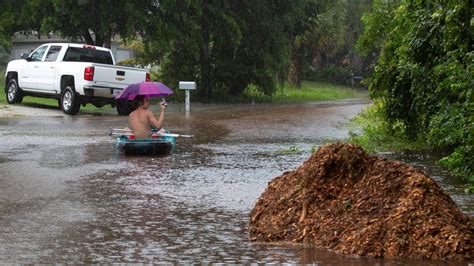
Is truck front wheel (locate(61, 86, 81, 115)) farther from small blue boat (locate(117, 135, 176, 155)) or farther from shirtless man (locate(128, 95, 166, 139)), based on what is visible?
shirtless man (locate(128, 95, 166, 139))

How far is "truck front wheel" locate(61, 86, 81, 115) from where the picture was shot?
26.5 meters

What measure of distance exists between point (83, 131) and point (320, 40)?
1530 inches

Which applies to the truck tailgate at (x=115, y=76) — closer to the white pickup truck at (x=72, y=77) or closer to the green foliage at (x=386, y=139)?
the white pickup truck at (x=72, y=77)

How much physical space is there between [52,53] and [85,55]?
50.2 inches

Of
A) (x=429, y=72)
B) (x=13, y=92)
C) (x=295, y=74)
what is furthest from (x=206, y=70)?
(x=429, y=72)

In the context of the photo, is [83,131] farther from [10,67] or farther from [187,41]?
[187,41]

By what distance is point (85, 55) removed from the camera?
28.1 m

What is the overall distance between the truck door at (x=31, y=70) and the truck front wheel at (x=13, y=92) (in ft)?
1.44

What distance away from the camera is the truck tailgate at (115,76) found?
26.3m

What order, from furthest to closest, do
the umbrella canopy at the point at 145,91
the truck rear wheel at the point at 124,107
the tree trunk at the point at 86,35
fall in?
the tree trunk at the point at 86,35 < the truck rear wheel at the point at 124,107 < the umbrella canopy at the point at 145,91

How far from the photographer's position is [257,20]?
36906 mm

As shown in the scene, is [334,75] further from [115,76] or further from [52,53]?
[115,76]

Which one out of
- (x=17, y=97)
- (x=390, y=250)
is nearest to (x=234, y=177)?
(x=390, y=250)

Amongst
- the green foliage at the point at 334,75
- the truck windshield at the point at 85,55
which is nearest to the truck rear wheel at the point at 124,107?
the truck windshield at the point at 85,55
